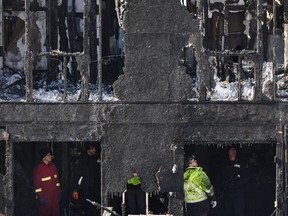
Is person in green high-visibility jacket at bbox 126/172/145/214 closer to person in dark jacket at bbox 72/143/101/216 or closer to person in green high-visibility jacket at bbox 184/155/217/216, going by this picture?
person in green high-visibility jacket at bbox 184/155/217/216

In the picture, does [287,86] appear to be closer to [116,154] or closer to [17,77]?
[116,154]

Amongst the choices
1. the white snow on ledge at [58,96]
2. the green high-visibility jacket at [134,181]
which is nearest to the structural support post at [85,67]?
the white snow on ledge at [58,96]

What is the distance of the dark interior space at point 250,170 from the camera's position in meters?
22.6

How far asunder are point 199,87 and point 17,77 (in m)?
3.62

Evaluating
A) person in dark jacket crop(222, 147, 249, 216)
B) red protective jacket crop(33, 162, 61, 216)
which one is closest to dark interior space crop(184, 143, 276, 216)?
person in dark jacket crop(222, 147, 249, 216)

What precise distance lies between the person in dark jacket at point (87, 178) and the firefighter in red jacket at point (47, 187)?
1.94 feet

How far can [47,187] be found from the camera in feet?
71.8

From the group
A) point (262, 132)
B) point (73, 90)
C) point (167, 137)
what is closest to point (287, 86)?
point (262, 132)

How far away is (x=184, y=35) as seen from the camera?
67.4 ft

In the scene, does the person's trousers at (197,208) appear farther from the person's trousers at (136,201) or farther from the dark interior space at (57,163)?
the dark interior space at (57,163)

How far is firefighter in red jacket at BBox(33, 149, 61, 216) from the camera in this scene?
71.3 feet

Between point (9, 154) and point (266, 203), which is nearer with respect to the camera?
point (9, 154)

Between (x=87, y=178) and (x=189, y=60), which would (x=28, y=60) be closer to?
(x=87, y=178)

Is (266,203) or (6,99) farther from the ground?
(6,99)
